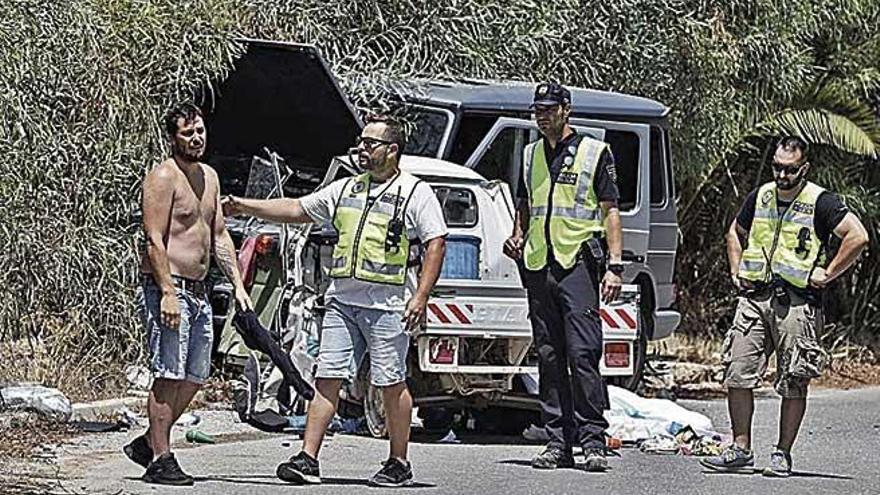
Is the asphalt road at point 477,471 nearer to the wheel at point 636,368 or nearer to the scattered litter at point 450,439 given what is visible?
the scattered litter at point 450,439

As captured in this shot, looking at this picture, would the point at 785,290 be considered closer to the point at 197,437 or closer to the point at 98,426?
the point at 197,437

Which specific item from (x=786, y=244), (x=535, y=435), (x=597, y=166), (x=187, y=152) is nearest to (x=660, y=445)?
(x=535, y=435)

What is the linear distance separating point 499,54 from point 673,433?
444 centimetres

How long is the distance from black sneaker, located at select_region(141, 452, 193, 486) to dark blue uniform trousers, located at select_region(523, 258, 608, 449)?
224 cm

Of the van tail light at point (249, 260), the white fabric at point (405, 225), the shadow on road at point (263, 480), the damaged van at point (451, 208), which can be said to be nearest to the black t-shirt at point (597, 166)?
the white fabric at point (405, 225)

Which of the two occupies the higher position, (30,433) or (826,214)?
(826,214)

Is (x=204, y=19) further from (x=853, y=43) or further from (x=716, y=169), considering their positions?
(x=853, y=43)

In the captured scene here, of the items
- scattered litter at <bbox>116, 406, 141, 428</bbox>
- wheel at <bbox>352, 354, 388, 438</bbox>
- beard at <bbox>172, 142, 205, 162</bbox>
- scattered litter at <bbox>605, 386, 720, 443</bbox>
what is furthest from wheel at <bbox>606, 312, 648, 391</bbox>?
beard at <bbox>172, 142, 205, 162</bbox>

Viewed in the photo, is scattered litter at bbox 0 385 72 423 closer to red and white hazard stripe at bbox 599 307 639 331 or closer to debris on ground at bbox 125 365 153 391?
debris on ground at bbox 125 365 153 391

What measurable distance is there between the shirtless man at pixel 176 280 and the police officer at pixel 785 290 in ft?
9.54

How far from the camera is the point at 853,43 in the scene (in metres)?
17.8

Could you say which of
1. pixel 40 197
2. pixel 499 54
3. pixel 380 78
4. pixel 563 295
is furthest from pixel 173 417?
pixel 499 54

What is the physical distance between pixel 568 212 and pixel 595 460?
4.51 ft

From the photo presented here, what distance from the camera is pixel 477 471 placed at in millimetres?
9836
